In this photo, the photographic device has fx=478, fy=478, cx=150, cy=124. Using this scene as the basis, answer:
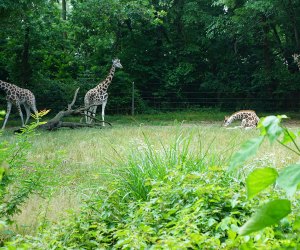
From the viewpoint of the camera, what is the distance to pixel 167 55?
2198 cm

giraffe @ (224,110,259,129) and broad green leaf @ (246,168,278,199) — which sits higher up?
broad green leaf @ (246,168,278,199)

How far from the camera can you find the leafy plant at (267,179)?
1.04 m

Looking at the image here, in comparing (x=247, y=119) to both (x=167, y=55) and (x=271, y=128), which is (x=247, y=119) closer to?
(x=167, y=55)

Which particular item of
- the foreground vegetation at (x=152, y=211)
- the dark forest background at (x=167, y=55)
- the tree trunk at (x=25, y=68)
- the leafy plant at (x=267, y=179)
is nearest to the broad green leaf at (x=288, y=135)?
the leafy plant at (x=267, y=179)

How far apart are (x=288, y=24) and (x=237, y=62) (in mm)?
2811

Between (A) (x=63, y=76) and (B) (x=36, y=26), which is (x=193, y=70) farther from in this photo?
(B) (x=36, y=26)

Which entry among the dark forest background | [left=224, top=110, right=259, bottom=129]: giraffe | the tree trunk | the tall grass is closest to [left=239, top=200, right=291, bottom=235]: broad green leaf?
the tall grass

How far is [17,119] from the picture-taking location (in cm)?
1802

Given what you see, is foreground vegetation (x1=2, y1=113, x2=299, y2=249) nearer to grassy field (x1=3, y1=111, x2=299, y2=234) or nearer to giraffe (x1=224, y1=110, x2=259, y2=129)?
grassy field (x1=3, y1=111, x2=299, y2=234)

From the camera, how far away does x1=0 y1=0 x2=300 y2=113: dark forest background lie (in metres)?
17.8

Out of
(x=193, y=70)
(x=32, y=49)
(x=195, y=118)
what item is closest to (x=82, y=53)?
(x=32, y=49)

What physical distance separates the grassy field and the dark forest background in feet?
10.8

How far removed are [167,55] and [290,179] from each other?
21189 mm

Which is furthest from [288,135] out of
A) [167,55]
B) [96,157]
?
[167,55]
